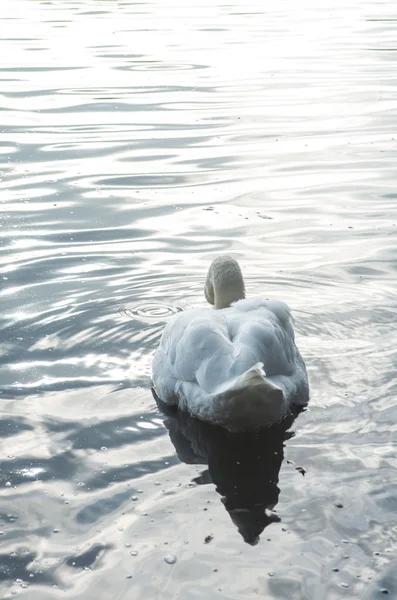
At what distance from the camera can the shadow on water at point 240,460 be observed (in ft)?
20.5

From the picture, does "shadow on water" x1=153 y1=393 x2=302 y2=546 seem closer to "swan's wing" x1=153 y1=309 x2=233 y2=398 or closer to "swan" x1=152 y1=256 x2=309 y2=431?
"swan" x1=152 y1=256 x2=309 y2=431

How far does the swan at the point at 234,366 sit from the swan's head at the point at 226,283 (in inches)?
36.4

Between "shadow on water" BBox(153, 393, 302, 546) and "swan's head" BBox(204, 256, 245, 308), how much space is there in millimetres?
1295

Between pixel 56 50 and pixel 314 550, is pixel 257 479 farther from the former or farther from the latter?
pixel 56 50

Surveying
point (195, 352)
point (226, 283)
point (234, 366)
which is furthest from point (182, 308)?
point (234, 366)

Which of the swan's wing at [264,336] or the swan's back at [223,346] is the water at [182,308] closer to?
the swan's back at [223,346]

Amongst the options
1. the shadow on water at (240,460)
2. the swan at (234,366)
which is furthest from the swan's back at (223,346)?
the shadow on water at (240,460)

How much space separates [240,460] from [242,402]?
0.41m

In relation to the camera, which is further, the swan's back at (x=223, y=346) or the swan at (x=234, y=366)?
the swan's back at (x=223, y=346)

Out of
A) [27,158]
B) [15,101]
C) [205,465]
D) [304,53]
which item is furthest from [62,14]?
[205,465]

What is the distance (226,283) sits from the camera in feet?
29.0

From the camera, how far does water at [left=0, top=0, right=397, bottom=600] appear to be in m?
5.77

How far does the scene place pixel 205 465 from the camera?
6934 millimetres

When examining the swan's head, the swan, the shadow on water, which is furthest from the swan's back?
the swan's head
